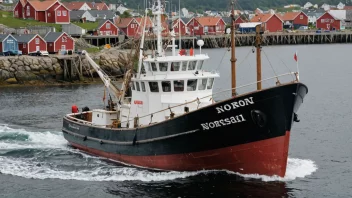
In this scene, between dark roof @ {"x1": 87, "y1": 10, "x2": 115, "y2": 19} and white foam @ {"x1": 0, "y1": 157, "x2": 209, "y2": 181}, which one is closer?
white foam @ {"x1": 0, "y1": 157, "x2": 209, "y2": 181}

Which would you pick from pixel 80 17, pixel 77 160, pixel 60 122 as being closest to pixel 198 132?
pixel 77 160

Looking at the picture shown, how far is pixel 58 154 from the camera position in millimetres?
33594

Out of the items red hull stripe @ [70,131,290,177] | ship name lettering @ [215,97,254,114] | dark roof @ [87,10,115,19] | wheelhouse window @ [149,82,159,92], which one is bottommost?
red hull stripe @ [70,131,290,177]

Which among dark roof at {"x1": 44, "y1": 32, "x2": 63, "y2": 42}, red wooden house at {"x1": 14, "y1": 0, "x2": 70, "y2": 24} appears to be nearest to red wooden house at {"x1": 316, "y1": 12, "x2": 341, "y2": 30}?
red wooden house at {"x1": 14, "y1": 0, "x2": 70, "y2": 24}

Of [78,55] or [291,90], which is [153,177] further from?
[78,55]

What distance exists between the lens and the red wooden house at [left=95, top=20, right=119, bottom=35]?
96250 mm

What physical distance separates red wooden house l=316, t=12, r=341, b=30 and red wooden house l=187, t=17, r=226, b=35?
2373 cm

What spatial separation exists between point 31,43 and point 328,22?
79.1 metres

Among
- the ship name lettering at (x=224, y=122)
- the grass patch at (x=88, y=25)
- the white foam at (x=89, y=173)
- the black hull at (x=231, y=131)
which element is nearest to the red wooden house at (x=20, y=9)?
the grass patch at (x=88, y=25)

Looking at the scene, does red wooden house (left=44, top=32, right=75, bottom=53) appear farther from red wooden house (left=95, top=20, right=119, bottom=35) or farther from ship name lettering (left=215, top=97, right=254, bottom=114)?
ship name lettering (left=215, top=97, right=254, bottom=114)

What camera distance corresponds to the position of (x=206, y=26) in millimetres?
122000

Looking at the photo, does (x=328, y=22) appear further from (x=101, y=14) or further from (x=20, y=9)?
(x=20, y=9)

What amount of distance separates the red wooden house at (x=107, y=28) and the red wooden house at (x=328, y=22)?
53421mm

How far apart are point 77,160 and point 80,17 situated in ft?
268
